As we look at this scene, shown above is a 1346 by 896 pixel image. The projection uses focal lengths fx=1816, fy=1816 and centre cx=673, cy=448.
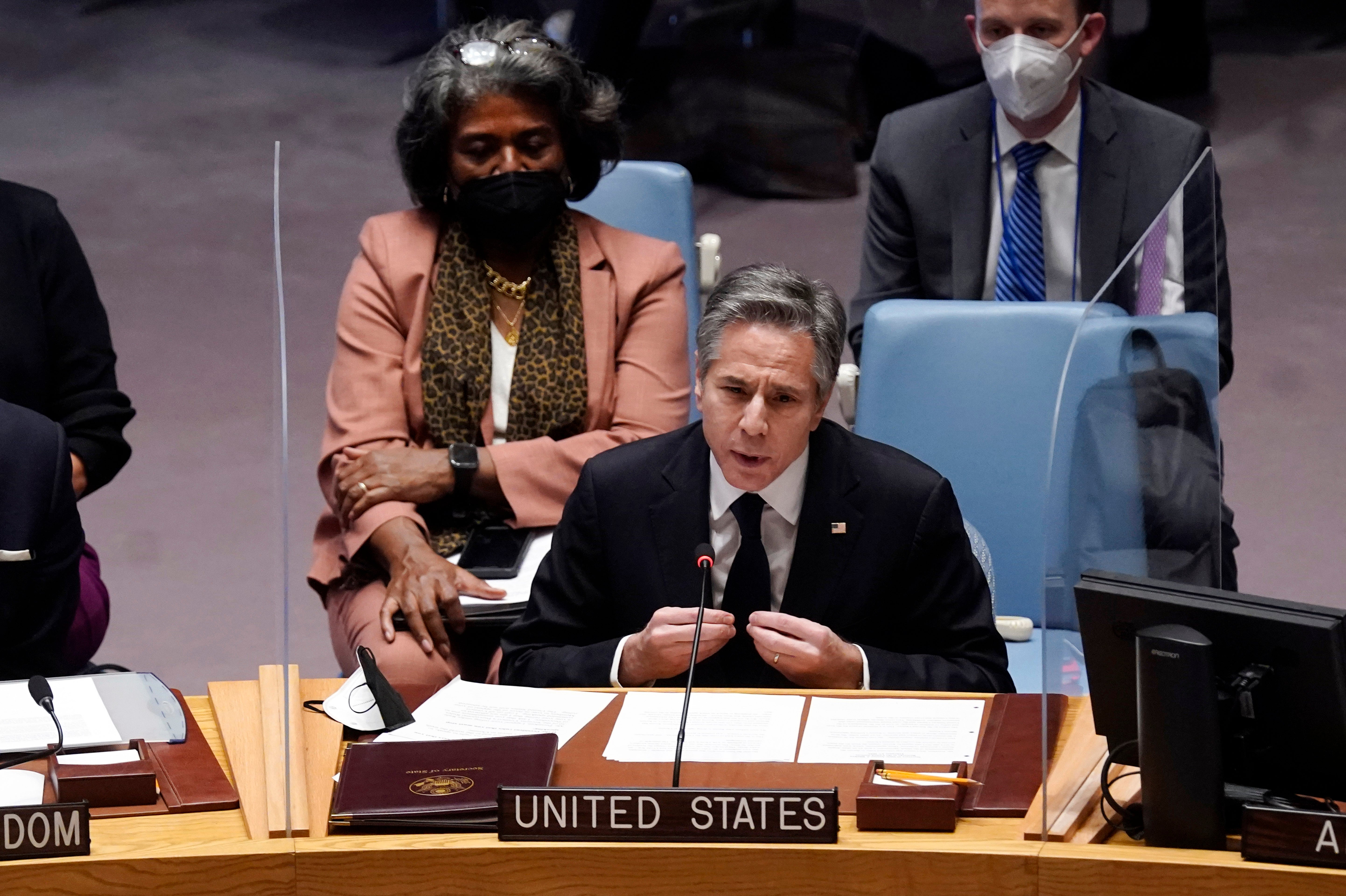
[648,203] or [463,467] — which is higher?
[648,203]

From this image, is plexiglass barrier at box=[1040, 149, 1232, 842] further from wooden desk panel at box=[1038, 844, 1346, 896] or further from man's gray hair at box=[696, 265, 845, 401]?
man's gray hair at box=[696, 265, 845, 401]

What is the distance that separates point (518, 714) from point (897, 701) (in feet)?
1.38

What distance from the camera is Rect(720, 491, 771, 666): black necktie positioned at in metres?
2.26

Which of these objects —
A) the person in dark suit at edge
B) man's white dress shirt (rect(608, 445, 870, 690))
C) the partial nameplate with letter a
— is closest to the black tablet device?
man's white dress shirt (rect(608, 445, 870, 690))

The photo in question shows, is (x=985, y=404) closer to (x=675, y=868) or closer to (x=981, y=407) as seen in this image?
(x=981, y=407)

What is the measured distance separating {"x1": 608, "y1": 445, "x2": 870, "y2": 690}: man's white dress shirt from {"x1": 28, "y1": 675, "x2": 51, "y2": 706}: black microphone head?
80cm

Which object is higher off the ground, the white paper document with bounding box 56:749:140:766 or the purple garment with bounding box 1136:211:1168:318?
the purple garment with bounding box 1136:211:1168:318

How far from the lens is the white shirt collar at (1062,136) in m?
3.23

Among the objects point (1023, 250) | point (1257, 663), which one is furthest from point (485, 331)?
point (1257, 663)

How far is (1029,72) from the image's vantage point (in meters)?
3.18

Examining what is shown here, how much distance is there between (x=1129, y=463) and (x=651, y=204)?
61.8 inches

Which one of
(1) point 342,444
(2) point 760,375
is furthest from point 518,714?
(1) point 342,444

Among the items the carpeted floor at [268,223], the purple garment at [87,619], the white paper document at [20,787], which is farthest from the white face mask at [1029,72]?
the white paper document at [20,787]

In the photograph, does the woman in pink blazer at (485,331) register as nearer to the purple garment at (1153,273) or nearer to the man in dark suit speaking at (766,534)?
the man in dark suit speaking at (766,534)
